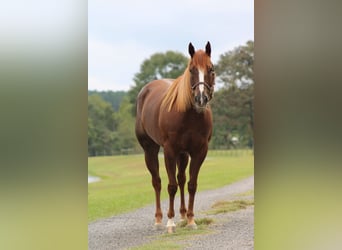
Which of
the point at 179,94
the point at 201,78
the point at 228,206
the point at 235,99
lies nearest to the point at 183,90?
the point at 179,94

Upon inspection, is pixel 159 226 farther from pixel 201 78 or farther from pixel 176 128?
pixel 201 78

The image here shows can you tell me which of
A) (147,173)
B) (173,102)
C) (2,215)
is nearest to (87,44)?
(173,102)

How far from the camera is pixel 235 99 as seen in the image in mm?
2463

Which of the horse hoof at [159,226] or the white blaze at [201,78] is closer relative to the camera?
the white blaze at [201,78]

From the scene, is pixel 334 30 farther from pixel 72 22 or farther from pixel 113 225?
pixel 113 225

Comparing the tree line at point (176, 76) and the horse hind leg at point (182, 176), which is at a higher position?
the tree line at point (176, 76)

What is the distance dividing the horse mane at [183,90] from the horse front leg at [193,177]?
226 millimetres

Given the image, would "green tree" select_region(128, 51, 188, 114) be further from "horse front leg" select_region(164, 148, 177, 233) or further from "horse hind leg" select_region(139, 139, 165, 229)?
"horse front leg" select_region(164, 148, 177, 233)

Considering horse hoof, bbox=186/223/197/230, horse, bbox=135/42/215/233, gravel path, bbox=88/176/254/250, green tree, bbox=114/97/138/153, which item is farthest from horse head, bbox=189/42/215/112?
horse hoof, bbox=186/223/197/230

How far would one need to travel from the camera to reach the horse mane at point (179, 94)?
240 cm

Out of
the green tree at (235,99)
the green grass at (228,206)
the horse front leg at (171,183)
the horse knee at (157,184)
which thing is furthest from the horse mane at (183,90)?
the green grass at (228,206)

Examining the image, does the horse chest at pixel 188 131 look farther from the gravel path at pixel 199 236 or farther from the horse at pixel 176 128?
the gravel path at pixel 199 236

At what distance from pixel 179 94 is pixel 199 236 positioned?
2.22 feet

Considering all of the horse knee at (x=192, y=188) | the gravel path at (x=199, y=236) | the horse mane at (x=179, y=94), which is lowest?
the gravel path at (x=199, y=236)
